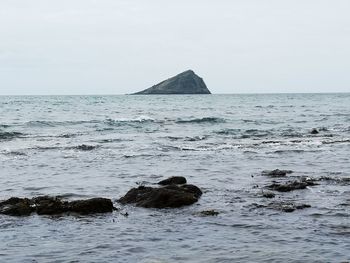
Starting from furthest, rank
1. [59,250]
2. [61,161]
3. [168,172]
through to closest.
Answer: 1. [61,161]
2. [168,172]
3. [59,250]

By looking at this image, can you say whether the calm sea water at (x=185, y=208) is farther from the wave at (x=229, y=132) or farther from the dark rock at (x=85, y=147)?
the wave at (x=229, y=132)

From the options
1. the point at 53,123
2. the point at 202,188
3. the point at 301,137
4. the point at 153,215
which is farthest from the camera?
the point at 53,123

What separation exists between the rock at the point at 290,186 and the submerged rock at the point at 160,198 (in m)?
2.95

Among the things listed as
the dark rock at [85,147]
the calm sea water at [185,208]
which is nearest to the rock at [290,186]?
the calm sea water at [185,208]

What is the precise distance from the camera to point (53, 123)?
51312mm

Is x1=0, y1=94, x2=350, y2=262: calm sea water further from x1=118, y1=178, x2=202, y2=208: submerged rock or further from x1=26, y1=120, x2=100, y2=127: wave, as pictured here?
x1=26, y1=120, x2=100, y2=127: wave

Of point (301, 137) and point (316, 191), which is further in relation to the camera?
point (301, 137)

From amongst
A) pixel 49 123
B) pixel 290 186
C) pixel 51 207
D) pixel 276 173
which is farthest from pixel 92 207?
pixel 49 123

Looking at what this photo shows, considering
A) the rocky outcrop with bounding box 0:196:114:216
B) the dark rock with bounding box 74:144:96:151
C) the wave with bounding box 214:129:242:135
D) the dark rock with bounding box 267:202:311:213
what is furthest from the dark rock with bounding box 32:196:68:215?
the wave with bounding box 214:129:242:135

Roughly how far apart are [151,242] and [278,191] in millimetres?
6774

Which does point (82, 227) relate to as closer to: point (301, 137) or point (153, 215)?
point (153, 215)

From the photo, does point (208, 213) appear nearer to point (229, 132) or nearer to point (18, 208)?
point (18, 208)

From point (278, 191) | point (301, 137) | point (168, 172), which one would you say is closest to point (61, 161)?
point (168, 172)

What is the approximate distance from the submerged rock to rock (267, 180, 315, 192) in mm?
2950
